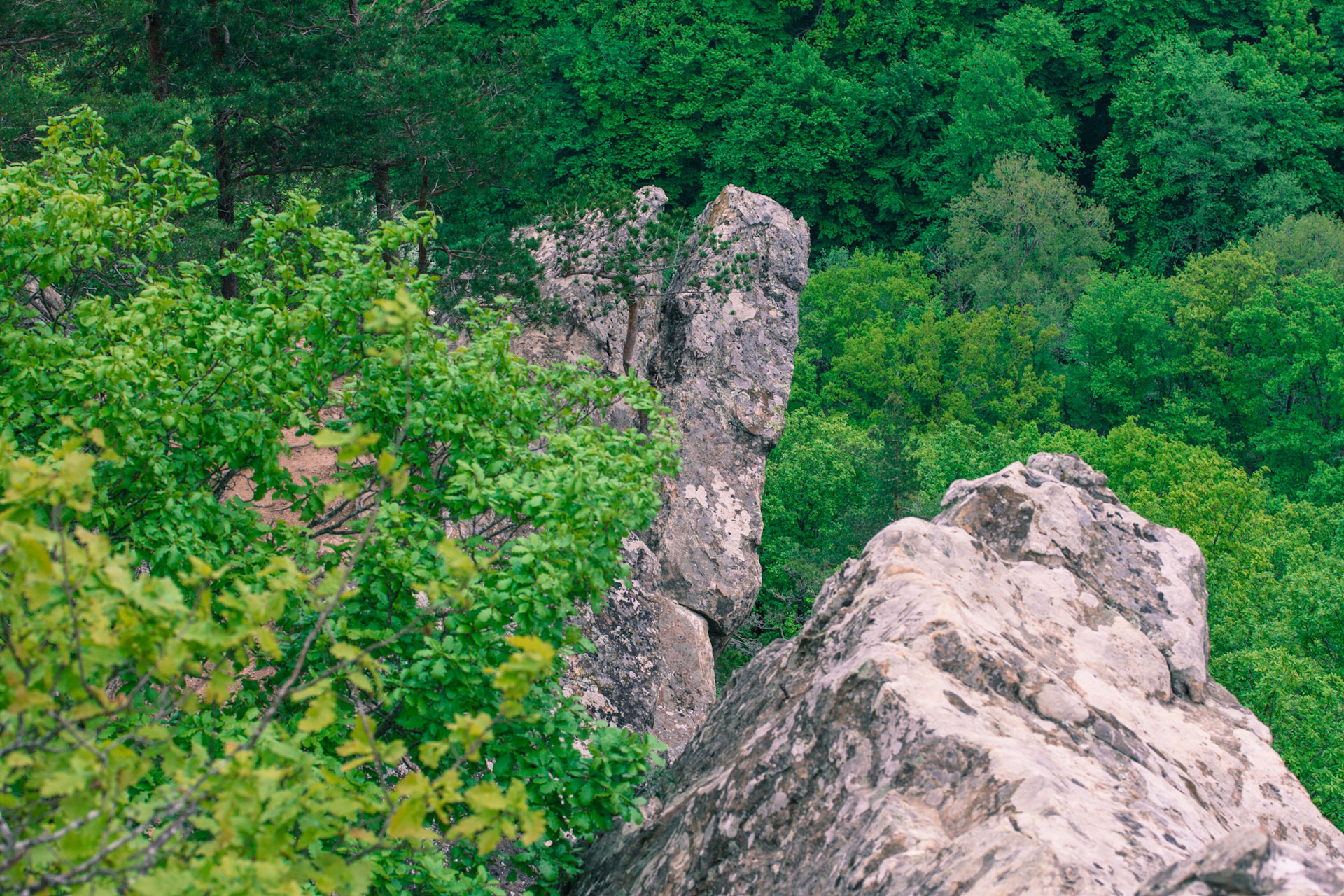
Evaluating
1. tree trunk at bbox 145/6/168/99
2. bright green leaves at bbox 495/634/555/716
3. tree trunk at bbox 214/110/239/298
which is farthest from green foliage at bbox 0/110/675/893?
tree trunk at bbox 145/6/168/99

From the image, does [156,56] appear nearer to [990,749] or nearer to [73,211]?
[73,211]

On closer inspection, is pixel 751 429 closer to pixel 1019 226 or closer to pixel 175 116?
pixel 175 116

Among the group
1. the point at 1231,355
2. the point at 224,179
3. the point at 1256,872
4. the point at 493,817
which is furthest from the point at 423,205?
the point at 1231,355

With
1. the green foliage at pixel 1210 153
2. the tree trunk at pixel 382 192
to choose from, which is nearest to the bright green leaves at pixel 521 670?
the tree trunk at pixel 382 192

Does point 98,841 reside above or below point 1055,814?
above

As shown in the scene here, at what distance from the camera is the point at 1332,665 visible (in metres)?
20.9

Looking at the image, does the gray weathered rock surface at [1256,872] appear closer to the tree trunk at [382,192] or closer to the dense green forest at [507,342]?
the dense green forest at [507,342]

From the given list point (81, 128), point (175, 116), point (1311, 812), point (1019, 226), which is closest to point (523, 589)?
point (1311, 812)

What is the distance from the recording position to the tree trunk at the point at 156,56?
16062 mm

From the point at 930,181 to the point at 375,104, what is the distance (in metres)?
37.0

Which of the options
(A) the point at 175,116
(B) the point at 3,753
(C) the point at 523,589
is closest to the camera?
(B) the point at 3,753

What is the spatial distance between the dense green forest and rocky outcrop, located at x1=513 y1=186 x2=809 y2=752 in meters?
2.41

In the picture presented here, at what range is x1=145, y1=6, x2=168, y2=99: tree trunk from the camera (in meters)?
16.1

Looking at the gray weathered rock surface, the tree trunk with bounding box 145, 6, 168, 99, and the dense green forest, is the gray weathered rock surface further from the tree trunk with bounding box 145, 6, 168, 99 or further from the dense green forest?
the tree trunk with bounding box 145, 6, 168, 99
